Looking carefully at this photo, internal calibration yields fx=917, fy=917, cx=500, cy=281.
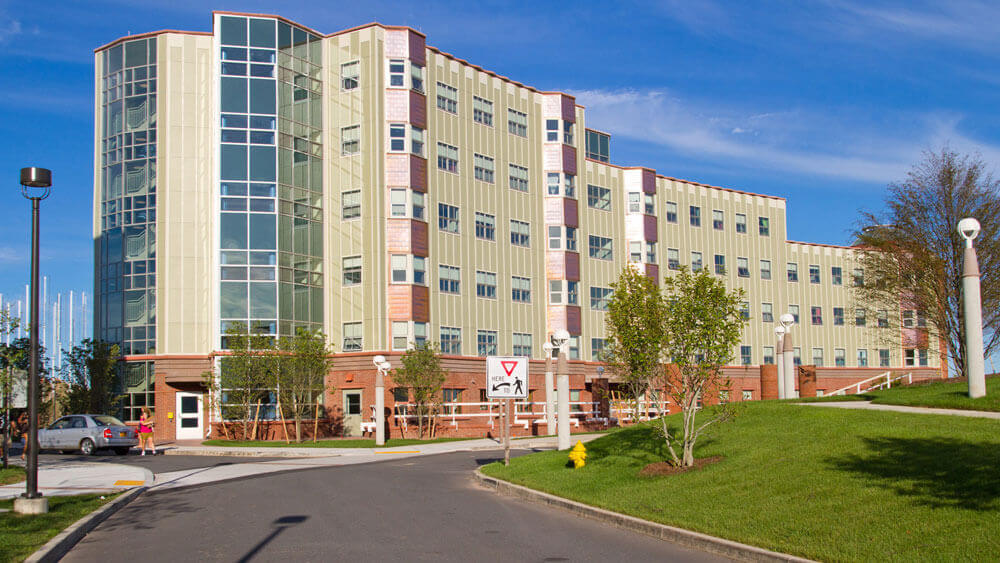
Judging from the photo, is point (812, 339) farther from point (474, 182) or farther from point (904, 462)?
point (904, 462)

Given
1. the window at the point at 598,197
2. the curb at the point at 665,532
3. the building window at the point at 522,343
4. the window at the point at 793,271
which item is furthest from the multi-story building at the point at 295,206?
the curb at the point at 665,532

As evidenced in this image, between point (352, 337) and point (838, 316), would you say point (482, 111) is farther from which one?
point (838, 316)

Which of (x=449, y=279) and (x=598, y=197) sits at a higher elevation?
(x=598, y=197)

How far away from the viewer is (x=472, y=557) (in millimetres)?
11062

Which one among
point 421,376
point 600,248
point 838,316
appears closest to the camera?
point 421,376

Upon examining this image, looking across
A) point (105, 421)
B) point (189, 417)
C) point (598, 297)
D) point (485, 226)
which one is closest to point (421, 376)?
point (485, 226)

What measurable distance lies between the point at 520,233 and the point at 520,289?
3222 mm

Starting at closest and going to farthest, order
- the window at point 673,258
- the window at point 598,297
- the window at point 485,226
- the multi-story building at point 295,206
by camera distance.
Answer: the multi-story building at point 295,206
the window at point 485,226
the window at point 598,297
the window at point 673,258

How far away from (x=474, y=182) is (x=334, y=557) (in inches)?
1568

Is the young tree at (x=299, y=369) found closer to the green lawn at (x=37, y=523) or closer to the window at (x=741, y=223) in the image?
the green lawn at (x=37, y=523)

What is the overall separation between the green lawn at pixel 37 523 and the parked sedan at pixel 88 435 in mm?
17914

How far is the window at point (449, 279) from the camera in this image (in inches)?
1854

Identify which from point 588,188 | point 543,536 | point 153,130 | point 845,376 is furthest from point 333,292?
point 845,376

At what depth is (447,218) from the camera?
4791 centimetres
